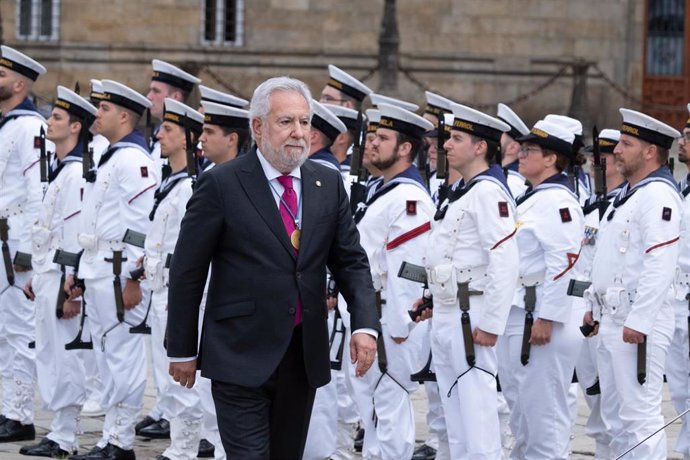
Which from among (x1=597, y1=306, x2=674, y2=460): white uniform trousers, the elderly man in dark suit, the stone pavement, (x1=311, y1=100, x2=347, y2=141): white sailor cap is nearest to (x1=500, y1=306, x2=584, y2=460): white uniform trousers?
(x1=597, y1=306, x2=674, y2=460): white uniform trousers

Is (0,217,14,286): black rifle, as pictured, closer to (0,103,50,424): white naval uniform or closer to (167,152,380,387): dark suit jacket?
(0,103,50,424): white naval uniform

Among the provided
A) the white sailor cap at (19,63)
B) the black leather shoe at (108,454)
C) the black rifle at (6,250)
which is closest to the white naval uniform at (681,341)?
the black leather shoe at (108,454)

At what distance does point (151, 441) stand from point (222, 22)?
1792 centimetres

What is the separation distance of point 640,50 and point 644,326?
2165 centimetres

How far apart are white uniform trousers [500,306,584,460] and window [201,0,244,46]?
19.2 m

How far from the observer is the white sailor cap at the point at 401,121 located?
9594mm

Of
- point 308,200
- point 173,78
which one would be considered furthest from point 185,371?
point 173,78

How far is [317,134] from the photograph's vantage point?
9914 millimetres

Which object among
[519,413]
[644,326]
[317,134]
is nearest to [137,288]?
[317,134]

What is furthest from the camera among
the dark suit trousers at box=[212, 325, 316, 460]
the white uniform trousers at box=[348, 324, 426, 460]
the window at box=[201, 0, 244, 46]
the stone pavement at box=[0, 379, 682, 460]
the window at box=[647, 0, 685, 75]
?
the window at box=[647, 0, 685, 75]

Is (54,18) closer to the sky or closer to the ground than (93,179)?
closer to the sky

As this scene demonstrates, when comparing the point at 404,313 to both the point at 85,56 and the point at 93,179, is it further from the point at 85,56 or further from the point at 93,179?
the point at 85,56

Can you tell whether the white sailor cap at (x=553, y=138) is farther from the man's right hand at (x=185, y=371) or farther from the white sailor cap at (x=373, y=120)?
the man's right hand at (x=185, y=371)

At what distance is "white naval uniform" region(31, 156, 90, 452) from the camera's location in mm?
10219
